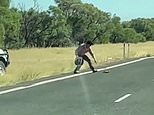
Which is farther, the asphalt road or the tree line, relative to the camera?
the tree line

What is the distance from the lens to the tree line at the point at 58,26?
64812 mm

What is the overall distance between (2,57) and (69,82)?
15.5 feet

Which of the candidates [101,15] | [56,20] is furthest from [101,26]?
[56,20]

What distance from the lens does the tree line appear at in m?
64.8

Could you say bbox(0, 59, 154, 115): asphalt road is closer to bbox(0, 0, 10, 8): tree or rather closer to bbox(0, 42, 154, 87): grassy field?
bbox(0, 42, 154, 87): grassy field

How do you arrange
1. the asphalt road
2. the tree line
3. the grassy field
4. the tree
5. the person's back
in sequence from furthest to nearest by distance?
the tree line < the tree < the person's back < the grassy field < the asphalt road

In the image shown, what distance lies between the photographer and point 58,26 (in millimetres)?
80562

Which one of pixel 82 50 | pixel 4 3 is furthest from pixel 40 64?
pixel 4 3

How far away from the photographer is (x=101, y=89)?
17078 mm

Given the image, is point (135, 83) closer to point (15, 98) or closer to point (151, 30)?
point (15, 98)

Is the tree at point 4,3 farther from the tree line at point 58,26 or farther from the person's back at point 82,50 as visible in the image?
the person's back at point 82,50

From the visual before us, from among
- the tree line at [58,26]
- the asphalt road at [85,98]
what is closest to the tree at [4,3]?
the tree line at [58,26]

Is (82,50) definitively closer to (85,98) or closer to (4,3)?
(85,98)

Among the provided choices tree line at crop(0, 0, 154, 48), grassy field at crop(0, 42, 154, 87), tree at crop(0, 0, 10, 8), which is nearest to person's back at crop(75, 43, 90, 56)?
grassy field at crop(0, 42, 154, 87)
